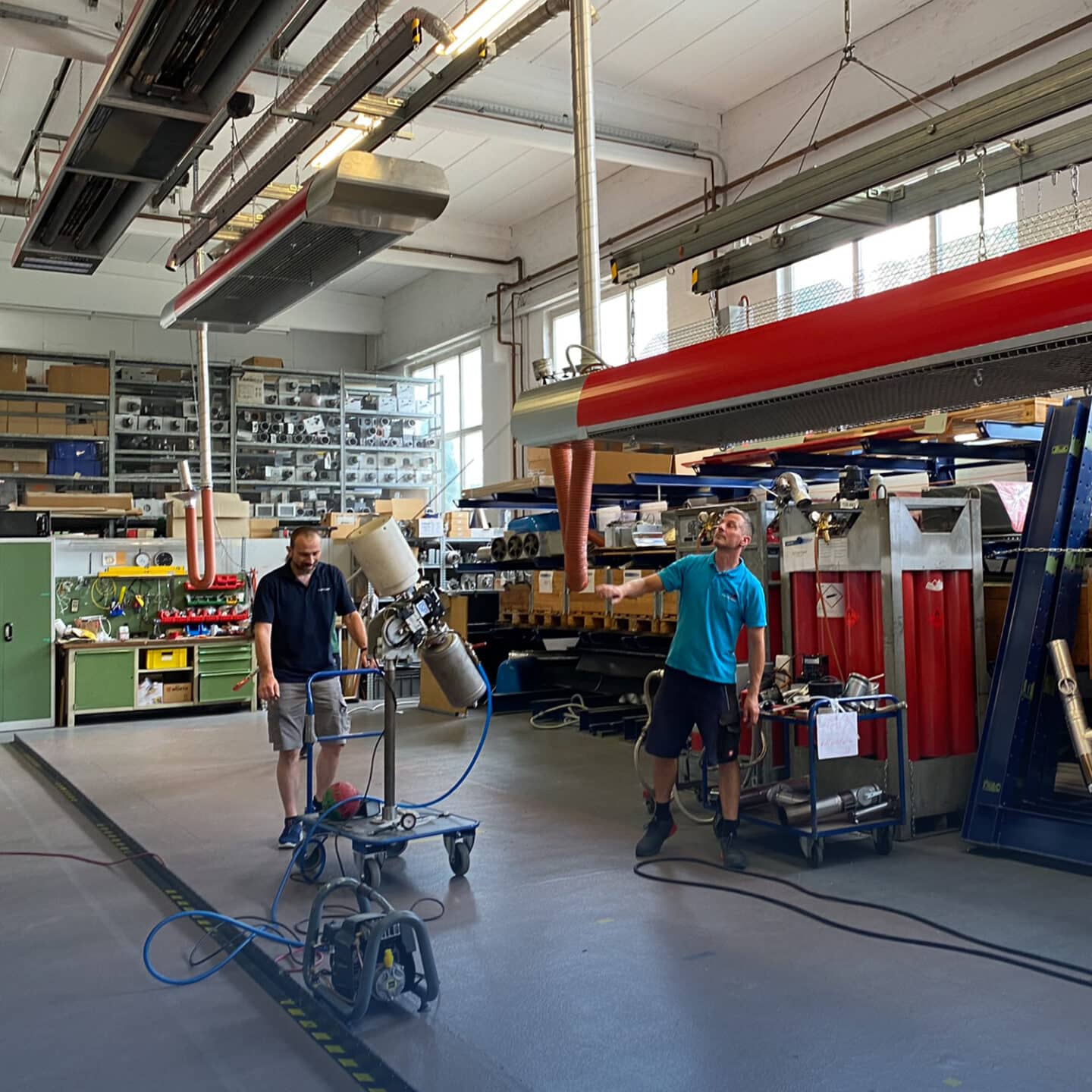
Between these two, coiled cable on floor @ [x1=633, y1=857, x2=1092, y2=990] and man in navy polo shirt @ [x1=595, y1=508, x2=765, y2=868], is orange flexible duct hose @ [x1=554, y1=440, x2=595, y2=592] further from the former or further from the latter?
man in navy polo shirt @ [x1=595, y1=508, x2=765, y2=868]

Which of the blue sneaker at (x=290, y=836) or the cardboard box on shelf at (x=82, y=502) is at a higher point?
the cardboard box on shelf at (x=82, y=502)

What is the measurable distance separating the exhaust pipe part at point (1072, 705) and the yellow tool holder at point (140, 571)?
7080 mm

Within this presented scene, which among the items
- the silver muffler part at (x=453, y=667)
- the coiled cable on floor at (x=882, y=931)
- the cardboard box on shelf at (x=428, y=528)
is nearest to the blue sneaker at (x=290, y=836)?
the silver muffler part at (x=453, y=667)

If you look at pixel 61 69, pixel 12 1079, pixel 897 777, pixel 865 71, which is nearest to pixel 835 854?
pixel 897 777

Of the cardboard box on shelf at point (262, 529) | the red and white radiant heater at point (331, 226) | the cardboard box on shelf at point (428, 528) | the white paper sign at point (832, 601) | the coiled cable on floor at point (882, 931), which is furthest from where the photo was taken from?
the cardboard box on shelf at point (262, 529)

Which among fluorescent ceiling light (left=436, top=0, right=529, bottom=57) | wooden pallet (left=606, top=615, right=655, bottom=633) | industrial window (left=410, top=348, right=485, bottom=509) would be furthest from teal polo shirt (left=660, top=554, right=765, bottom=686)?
industrial window (left=410, top=348, right=485, bottom=509)

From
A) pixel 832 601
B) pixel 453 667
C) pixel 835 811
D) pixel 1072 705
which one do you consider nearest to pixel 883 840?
pixel 835 811

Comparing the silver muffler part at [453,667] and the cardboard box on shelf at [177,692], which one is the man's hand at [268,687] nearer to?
the silver muffler part at [453,667]

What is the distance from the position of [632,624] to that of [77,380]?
807cm

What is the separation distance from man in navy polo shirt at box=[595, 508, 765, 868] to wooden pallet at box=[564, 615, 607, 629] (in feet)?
10.5

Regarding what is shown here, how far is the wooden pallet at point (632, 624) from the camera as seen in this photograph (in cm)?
724

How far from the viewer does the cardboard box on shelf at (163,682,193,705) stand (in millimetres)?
8969

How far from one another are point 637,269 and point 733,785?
2200 mm

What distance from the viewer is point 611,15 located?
7.50 meters
